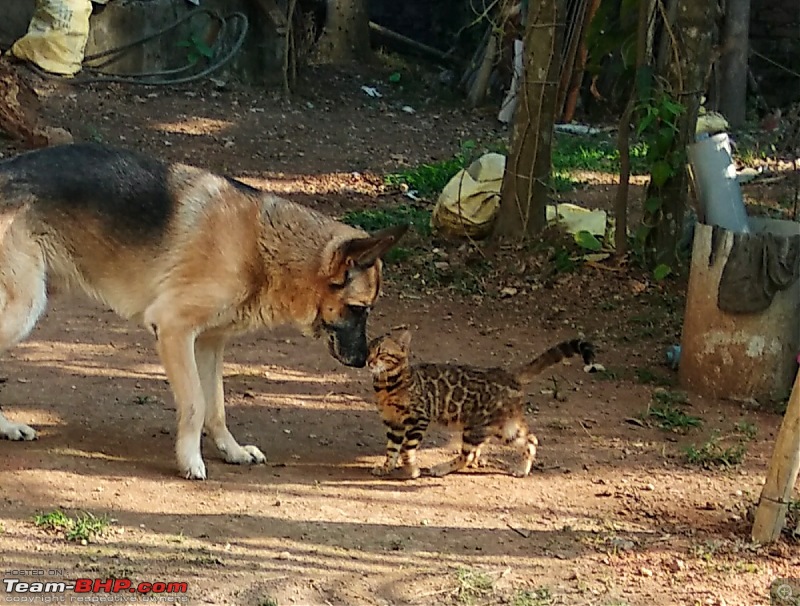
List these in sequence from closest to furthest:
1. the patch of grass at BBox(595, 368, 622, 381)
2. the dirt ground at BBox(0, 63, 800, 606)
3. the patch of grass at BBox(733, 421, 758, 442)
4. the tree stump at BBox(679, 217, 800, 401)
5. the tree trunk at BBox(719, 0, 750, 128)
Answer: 1. the dirt ground at BBox(0, 63, 800, 606)
2. the patch of grass at BBox(733, 421, 758, 442)
3. the tree stump at BBox(679, 217, 800, 401)
4. the patch of grass at BBox(595, 368, 622, 381)
5. the tree trunk at BBox(719, 0, 750, 128)

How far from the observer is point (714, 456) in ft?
19.0

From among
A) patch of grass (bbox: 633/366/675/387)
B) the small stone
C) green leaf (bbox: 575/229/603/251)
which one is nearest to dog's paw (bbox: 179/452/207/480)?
the small stone

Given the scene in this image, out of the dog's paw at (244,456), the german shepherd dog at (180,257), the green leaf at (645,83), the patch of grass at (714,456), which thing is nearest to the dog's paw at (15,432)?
the german shepherd dog at (180,257)

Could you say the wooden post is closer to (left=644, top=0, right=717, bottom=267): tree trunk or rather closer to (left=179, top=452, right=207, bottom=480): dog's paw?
(left=179, top=452, right=207, bottom=480): dog's paw

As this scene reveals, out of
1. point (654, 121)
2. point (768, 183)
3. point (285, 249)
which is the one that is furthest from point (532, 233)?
point (285, 249)

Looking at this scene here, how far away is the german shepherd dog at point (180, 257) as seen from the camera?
523cm

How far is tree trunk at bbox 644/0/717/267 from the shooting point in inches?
329

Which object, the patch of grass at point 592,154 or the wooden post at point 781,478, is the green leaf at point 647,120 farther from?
the wooden post at point 781,478

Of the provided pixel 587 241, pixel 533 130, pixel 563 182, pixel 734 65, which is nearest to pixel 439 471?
pixel 587 241

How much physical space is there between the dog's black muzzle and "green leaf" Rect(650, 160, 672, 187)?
149 inches

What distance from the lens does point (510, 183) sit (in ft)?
31.2

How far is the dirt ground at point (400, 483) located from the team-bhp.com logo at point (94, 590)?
83 mm

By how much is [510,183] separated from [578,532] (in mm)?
5060

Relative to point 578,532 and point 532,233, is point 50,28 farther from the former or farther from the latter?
point 578,532
